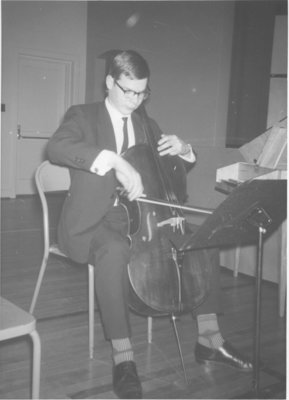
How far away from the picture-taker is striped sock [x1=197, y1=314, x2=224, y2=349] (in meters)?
1.83

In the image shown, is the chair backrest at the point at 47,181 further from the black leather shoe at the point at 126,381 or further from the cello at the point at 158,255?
the black leather shoe at the point at 126,381

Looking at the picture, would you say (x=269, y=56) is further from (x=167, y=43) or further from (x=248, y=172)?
(x=248, y=172)

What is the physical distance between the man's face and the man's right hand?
32 cm

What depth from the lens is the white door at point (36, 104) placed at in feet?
20.1

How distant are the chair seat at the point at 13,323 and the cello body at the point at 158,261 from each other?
0.60m

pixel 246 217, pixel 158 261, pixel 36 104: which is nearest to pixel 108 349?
pixel 158 261

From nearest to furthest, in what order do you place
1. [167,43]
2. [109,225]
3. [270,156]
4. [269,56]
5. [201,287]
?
[201,287], [109,225], [270,156], [269,56], [167,43]

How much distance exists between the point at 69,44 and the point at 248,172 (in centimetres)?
453

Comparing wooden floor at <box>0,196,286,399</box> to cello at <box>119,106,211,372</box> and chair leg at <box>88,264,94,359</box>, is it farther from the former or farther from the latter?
cello at <box>119,106,211,372</box>

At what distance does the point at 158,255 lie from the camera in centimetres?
156

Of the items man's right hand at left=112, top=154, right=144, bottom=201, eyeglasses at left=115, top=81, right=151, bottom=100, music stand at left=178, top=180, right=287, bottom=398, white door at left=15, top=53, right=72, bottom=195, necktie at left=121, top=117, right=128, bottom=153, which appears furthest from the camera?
white door at left=15, top=53, right=72, bottom=195

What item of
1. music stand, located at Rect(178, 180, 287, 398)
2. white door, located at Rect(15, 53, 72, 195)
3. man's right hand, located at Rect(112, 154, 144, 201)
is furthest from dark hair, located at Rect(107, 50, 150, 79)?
white door, located at Rect(15, 53, 72, 195)

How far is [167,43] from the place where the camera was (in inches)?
245

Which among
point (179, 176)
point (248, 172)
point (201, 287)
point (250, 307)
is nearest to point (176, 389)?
point (201, 287)
